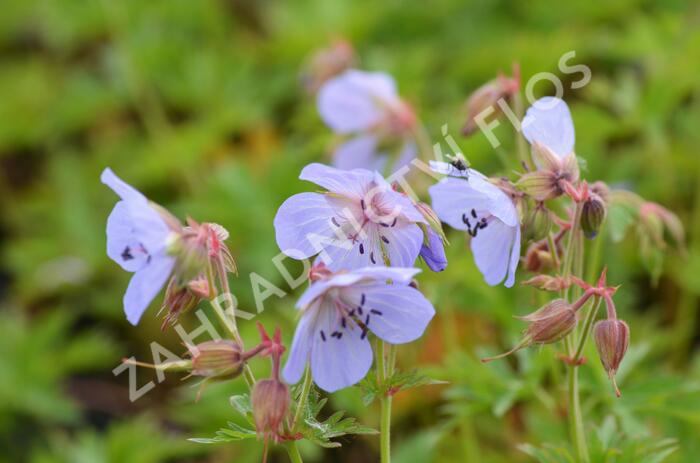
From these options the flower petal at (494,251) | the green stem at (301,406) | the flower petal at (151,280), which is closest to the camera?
the flower petal at (151,280)

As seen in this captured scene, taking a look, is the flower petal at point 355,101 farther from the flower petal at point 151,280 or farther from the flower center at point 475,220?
the flower petal at point 151,280

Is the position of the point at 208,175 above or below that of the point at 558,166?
below

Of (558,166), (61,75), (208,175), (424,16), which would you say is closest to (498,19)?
(424,16)

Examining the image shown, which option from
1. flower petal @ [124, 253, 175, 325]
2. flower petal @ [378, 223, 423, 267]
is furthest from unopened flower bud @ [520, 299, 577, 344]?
flower petal @ [124, 253, 175, 325]

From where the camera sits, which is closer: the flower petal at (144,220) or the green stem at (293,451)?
the flower petal at (144,220)

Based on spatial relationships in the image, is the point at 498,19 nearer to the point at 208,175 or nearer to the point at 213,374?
the point at 208,175

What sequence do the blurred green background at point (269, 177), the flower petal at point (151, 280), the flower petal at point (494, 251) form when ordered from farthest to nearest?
the blurred green background at point (269, 177), the flower petal at point (494, 251), the flower petal at point (151, 280)

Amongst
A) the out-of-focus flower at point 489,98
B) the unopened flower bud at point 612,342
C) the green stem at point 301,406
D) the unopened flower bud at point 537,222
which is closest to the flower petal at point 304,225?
the green stem at point 301,406
